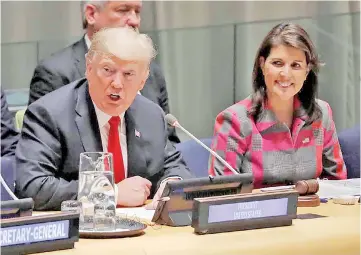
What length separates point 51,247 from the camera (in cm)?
165

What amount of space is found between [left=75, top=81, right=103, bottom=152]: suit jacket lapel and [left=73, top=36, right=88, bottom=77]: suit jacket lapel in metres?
0.84

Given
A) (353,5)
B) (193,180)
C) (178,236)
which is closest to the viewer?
(178,236)

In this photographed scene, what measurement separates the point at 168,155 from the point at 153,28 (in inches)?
71.8

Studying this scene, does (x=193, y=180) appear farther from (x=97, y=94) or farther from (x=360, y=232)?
(x=97, y=94)

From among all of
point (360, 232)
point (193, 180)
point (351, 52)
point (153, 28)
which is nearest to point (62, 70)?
point (153, 28)

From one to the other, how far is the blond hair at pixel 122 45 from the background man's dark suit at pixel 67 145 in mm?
160

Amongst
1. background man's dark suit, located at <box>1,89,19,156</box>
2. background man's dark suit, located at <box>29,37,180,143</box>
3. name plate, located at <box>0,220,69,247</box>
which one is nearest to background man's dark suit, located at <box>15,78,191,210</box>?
name plate, located at <box>0,220,69,247</box>

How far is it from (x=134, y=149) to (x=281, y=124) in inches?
24.6

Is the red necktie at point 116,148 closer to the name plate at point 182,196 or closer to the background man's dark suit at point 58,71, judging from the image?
the name plate at point 182,196

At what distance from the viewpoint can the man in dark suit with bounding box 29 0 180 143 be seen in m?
3.25

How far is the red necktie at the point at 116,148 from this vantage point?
2465mm

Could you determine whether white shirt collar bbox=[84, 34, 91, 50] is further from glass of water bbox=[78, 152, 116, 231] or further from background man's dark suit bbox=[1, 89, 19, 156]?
glass of water bbox=[78, 152, 116, 231]

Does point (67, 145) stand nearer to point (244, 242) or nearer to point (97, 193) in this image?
point (97, 193)

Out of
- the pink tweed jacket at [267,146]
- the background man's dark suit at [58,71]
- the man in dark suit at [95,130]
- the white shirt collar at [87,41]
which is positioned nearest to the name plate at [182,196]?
the man in dark suit at [95,130]
